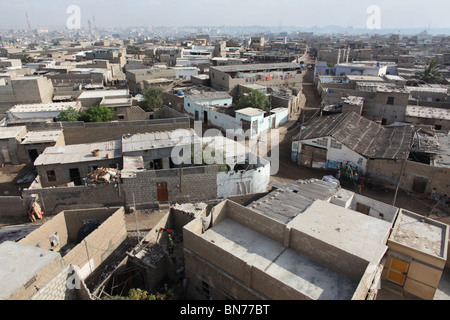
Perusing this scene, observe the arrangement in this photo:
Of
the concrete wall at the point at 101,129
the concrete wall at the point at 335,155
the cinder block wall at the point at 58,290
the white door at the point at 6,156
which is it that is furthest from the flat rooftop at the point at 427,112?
the white door at the point at 6,156

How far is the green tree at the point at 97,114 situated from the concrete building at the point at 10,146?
470 cm

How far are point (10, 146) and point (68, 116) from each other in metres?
4.54

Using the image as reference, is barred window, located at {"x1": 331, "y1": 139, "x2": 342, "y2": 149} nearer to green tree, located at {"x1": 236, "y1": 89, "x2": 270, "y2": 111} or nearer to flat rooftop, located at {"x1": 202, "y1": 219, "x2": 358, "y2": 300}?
green tree, located at {"x1": 236, "y1": 89, "x2": 270, "y2": 111}

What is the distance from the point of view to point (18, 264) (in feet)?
23.9

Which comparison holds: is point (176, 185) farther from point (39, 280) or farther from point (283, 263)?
point (39, 280)

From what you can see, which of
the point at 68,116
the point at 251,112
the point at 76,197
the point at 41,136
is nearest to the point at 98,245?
the point at 76,197

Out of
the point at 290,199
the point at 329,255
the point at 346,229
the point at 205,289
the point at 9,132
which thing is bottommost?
the point at 205,289

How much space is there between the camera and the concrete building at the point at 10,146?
1917 cm

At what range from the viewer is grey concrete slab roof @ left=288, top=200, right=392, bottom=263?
28.1 feet

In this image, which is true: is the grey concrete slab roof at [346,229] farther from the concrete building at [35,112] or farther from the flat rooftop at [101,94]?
the flat rooftop at [101,94]

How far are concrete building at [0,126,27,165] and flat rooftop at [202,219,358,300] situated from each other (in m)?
16.1
